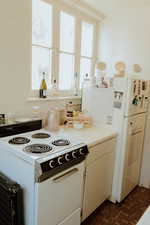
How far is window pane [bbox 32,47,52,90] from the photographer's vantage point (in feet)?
7.03

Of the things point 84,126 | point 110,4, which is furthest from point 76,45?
point 84,126

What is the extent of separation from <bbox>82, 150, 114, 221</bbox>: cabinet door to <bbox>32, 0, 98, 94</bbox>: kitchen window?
1.11m

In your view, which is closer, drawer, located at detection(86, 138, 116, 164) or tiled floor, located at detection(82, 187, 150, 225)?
drawer, located at detection(86, 138, 116, 164)

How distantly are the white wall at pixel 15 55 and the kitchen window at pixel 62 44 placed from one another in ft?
0.64

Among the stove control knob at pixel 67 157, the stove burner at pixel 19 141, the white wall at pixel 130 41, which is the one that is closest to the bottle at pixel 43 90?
the stove burner at pixel 19 141

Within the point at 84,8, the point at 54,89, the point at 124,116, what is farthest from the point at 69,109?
the point at 84,8

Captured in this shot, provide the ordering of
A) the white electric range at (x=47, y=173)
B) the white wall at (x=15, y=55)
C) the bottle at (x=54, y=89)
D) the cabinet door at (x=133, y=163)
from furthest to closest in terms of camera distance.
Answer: the bottle at (x=54, y=89) → the cabinet door at (x=133, y=163) → the white wall at (x=15, y=55) → the white electric range at (x=47, y=173)

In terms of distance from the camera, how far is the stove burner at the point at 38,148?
138cm

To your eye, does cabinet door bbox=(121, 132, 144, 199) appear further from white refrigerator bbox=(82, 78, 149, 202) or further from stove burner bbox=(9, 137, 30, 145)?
stove burner bbox=(9, 137, 30, 145)

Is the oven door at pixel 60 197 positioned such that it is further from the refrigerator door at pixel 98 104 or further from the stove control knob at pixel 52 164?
the refrigerator door at pixel 98 104

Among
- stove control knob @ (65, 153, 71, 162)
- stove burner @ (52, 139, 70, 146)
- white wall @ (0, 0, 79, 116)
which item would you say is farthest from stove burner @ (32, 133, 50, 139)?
stove control knob @ (65, 153, 71, 162)

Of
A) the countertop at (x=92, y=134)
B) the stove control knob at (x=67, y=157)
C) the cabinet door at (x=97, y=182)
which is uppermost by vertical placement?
the countertop at (x=92, y=134)

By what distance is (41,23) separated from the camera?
215cm

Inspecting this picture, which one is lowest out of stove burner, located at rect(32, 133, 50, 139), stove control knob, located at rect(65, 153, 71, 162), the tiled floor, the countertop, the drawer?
the tiled floor
